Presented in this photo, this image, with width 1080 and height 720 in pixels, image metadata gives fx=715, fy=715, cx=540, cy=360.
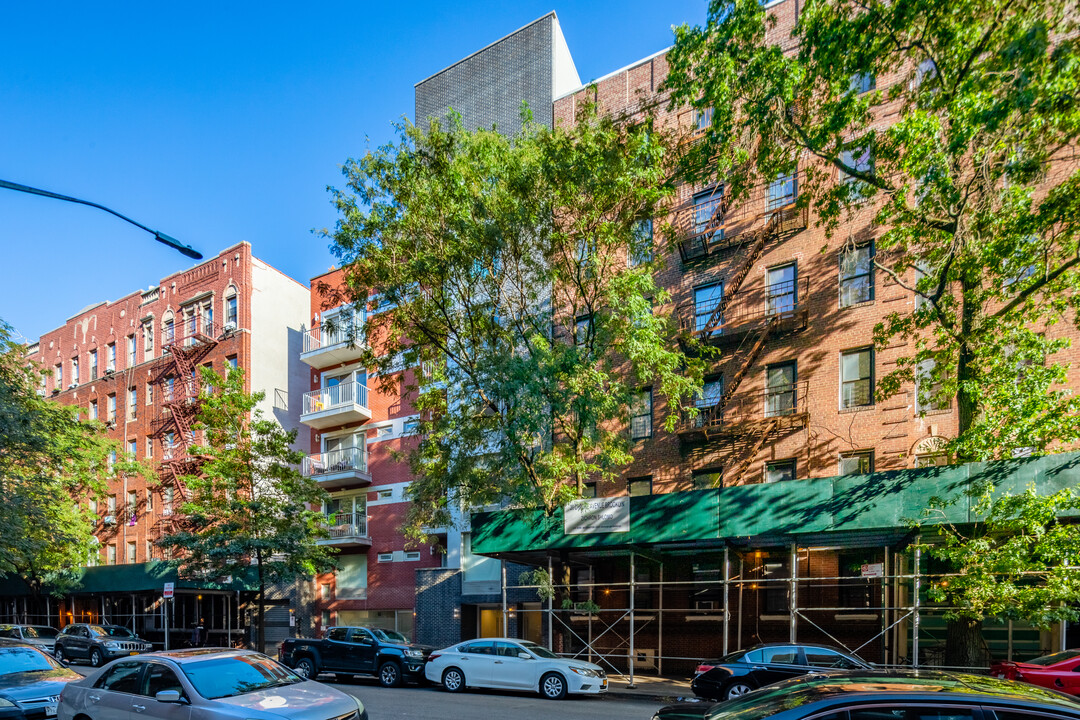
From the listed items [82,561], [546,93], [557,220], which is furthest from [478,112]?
[82,561]

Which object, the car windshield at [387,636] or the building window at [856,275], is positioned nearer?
the car windshield at [387,636]

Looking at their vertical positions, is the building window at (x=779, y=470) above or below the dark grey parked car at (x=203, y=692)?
above

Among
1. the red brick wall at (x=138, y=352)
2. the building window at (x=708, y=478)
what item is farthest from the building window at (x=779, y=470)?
the red brick wall at (x=138, y=352)

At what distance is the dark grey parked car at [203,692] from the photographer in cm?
766

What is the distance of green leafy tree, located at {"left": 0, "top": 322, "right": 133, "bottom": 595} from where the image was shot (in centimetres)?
1912

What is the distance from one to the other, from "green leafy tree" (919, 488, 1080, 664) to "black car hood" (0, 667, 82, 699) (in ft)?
49.5

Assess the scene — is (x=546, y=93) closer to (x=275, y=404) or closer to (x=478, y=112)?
(x=478, y=112)

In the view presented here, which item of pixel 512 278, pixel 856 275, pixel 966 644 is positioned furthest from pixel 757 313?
pixel 966 644

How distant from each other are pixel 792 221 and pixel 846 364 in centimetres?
469

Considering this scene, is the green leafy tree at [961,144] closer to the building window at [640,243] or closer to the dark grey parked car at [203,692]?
the building window at [640,243]

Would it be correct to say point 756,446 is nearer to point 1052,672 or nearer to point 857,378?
point 857,378

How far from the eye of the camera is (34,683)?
35.6ft

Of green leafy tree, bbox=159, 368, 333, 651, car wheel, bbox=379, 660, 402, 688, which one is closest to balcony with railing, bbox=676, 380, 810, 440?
car wheel, bbox=379, 660, 402, 688

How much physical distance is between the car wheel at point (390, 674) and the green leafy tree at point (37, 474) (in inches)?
413
